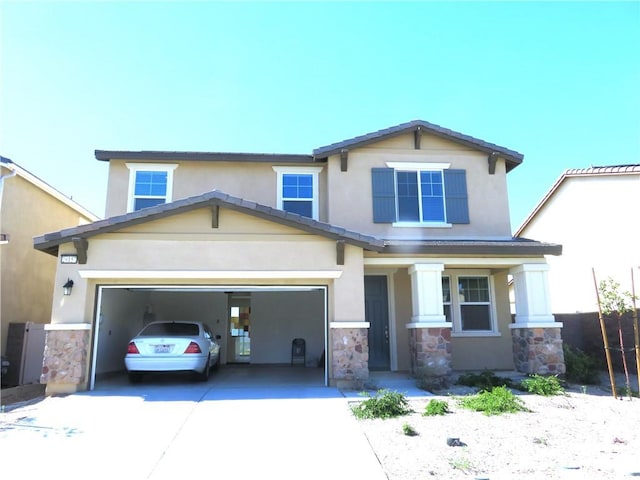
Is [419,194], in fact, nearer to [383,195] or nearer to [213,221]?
[383,195]

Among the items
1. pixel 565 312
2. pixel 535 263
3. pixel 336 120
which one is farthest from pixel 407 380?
pixel 565 312

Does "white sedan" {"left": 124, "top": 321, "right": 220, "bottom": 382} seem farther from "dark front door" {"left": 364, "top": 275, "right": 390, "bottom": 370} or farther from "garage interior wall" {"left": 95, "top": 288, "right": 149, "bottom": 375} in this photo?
"dark front door" {"left": 364, "top": 275, "right": 390, "bottom": 370}

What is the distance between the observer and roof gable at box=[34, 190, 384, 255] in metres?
9.64

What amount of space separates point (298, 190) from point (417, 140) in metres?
3.65

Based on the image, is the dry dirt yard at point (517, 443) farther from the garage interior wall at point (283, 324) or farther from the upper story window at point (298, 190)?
the garage interior wall at point (283, 324)

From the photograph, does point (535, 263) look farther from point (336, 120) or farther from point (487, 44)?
point (336, 120)

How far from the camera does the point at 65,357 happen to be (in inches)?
Answer: 372

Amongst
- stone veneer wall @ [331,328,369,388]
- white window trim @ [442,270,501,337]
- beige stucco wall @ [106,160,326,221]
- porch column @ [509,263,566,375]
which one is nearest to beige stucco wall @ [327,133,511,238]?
beige stucco wall @ [106,160,326,221]

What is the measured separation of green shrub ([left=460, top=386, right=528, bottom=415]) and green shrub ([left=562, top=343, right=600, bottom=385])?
390cm

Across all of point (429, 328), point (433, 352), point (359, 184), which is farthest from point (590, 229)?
point (433, 352)

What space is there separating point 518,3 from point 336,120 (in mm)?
5765

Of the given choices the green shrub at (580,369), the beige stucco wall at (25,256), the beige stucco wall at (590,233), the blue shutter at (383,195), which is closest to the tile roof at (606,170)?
the beige stucco wall at (590,233)

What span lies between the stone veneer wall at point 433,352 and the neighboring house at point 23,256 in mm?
10091

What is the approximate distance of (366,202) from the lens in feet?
41.4
